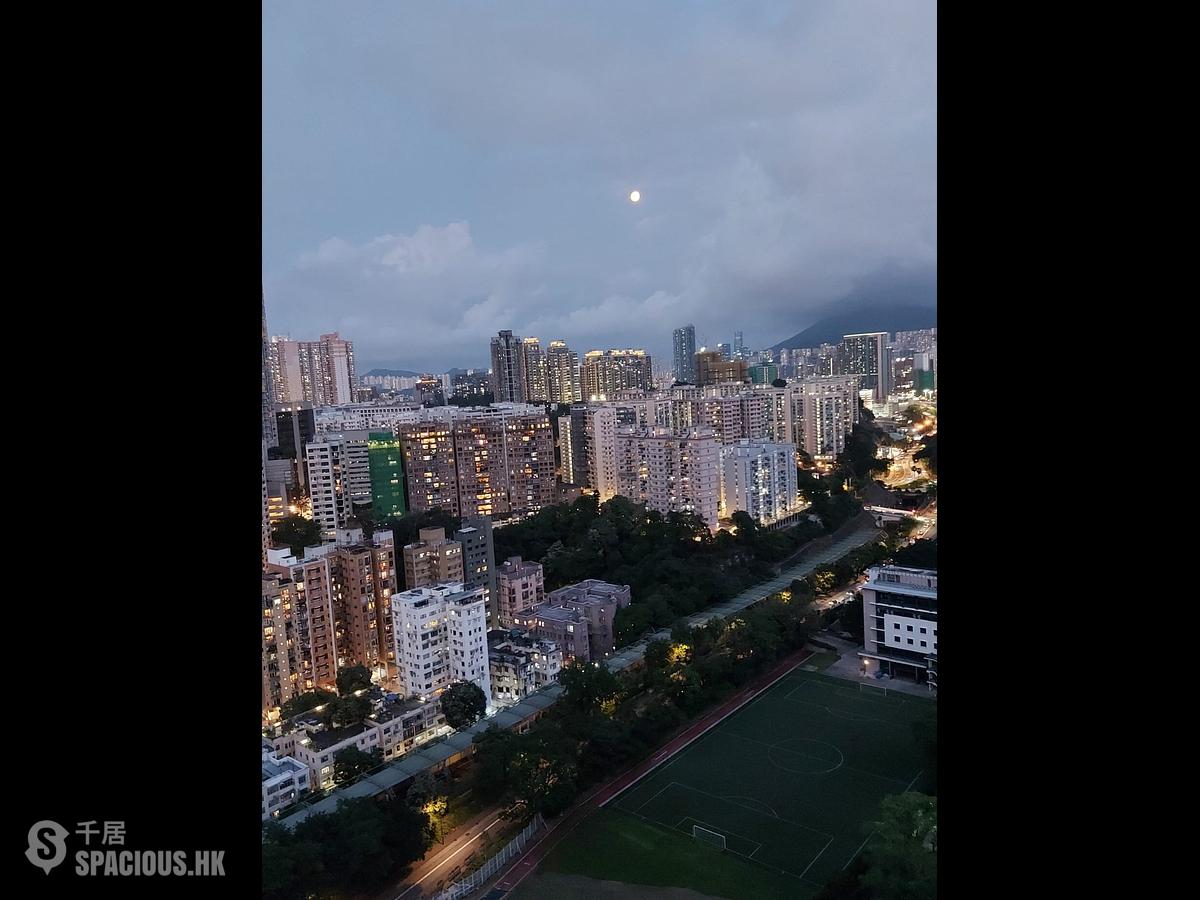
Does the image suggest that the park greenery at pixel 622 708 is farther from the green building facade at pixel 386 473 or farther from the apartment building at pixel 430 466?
the green building facade at pixel 386 473

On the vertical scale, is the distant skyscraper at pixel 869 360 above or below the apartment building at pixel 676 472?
above

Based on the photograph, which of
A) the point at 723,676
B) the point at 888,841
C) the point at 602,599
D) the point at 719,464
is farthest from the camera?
the point at 719,464

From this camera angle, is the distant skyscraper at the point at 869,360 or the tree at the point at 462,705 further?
the distant skyscraper at the point at 869,360

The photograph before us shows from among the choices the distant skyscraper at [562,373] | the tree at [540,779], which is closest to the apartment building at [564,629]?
the tree at [540,779]
